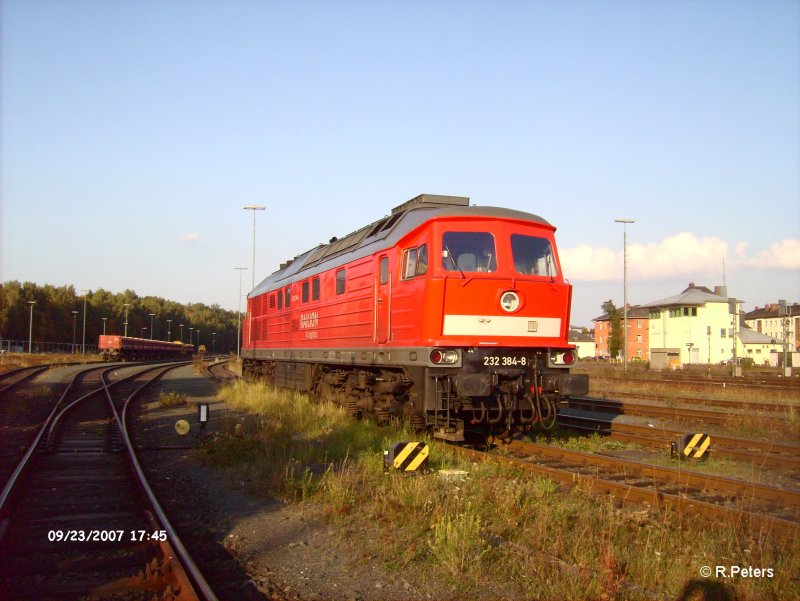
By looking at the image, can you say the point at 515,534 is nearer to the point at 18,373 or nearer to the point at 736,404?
the point at 736,404

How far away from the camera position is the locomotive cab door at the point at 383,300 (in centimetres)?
1148

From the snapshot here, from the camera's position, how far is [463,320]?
10.3 metres

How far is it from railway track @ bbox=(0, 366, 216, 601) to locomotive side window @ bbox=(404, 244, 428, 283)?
5001 millimetres

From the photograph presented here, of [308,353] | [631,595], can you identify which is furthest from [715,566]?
[308,353]

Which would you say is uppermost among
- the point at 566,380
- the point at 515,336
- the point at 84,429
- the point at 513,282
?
the point at 513,282

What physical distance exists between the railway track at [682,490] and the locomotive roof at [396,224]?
3.84 meters

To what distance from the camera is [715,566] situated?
215 inches

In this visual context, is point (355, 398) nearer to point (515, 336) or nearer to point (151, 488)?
point (515, 336)

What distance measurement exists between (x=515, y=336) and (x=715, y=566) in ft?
17.7

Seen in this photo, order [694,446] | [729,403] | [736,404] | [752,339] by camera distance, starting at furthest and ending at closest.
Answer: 1. [752,339]
2. [729,403]
3. [736,404]
4. [694,446]

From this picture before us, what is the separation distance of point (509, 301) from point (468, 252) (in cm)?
102

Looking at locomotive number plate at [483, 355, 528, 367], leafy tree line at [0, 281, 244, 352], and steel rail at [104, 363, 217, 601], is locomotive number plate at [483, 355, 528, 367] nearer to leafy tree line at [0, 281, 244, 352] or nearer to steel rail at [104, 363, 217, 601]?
steel rail at [104, 363, 217, 601]

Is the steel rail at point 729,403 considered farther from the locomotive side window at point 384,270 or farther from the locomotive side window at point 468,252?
the locomotive side window at point 384,270

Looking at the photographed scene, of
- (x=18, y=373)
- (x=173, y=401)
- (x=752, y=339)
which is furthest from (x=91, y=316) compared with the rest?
(x=752, y=339)
